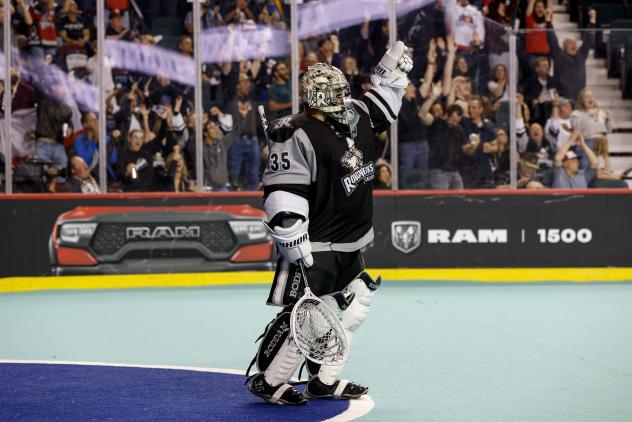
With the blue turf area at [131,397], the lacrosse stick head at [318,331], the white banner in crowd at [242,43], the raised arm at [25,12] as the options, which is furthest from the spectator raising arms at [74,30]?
the lacrosse stick head at [318,331]

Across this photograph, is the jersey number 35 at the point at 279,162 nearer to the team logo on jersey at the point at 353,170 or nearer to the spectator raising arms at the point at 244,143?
the team logo on jersey at the point at 353,170

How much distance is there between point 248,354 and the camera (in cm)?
791

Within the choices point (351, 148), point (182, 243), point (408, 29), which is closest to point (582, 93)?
point (408, 29)

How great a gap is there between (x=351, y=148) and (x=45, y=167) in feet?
24.4

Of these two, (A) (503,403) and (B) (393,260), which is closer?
(A) (503,403)

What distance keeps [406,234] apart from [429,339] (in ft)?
15.1

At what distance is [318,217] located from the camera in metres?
6.08

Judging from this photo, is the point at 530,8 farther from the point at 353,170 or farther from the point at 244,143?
the point at 353,170

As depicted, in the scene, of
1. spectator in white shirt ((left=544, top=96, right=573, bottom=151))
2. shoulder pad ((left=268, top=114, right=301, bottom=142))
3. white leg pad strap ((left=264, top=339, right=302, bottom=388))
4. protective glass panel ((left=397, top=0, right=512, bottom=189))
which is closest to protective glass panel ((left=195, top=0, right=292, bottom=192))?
protective glass panel ((left=397, top=0, right=512, bottom=189))

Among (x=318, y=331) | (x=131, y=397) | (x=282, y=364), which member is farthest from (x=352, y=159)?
(x=131, y=397)

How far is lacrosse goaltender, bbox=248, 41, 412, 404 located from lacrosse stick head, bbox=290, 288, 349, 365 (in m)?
0.09

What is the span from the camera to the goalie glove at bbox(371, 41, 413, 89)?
6.38m

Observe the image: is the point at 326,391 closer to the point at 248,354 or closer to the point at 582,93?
the point at 248,354

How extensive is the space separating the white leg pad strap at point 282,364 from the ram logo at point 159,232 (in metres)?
6.91
